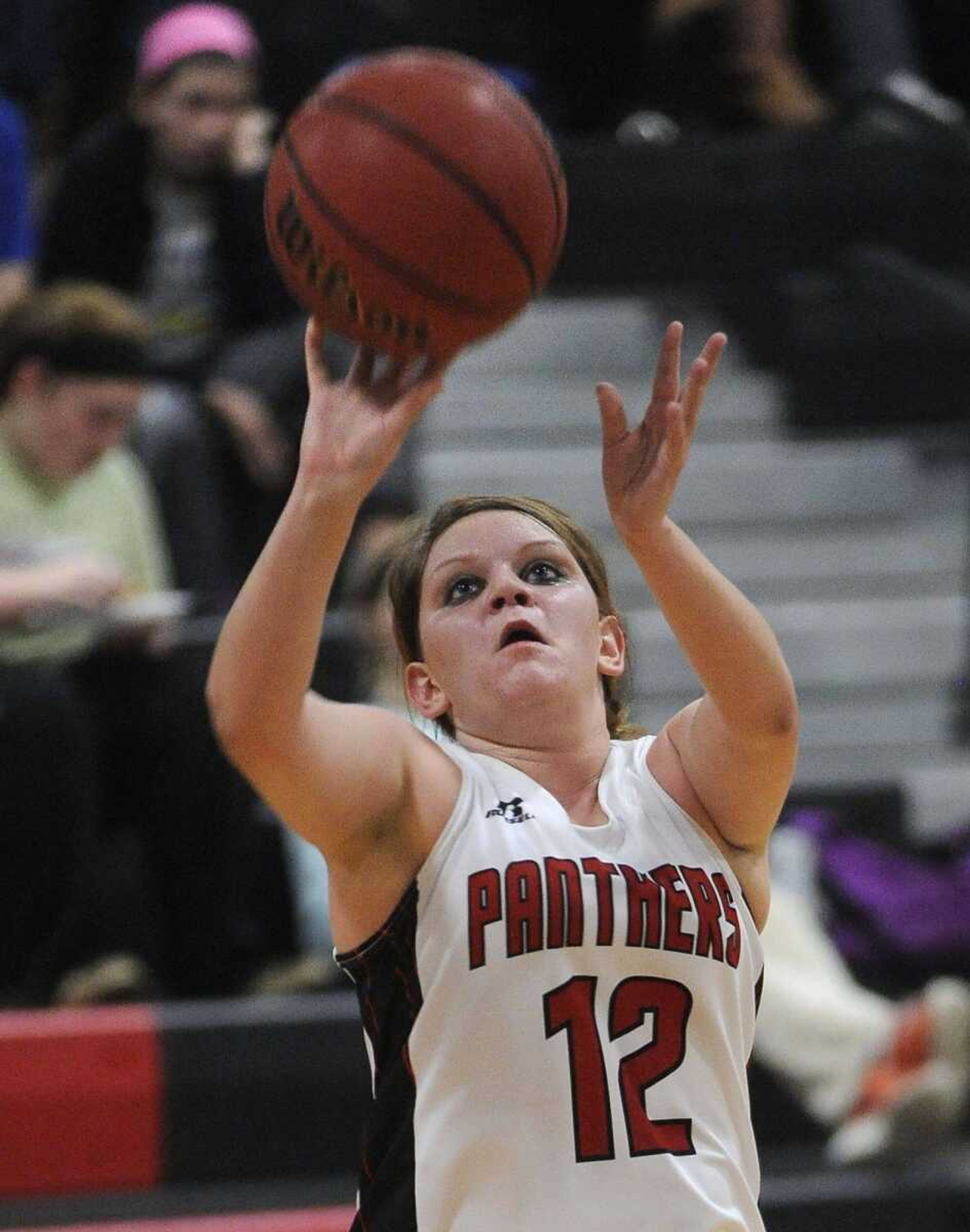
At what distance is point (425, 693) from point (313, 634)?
0.50 metres

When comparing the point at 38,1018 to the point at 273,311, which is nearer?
the point at 38,1018

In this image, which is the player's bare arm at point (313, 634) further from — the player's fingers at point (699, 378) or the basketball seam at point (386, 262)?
the player's fingers at point (699, 378)

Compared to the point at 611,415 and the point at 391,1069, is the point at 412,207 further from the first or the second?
the point at 391,1069

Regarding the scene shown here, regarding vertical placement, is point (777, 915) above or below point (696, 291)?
below

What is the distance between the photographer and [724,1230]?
2.33 meters

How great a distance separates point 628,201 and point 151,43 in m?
1.64

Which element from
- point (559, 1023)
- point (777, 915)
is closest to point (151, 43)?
point (777, 915)

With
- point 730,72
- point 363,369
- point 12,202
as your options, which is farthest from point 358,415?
point 730,72

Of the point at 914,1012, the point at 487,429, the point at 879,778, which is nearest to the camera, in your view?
the point at 914,1012

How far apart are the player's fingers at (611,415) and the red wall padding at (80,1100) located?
8.03 feet

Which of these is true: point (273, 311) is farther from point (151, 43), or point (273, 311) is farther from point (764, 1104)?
point (764, 1104)

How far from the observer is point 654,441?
8.04 feet

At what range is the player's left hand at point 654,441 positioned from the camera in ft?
7.94

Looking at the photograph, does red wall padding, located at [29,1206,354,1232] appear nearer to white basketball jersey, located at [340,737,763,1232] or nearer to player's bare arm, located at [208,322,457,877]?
white basketball jersey, located at [340,737,763,1232]
